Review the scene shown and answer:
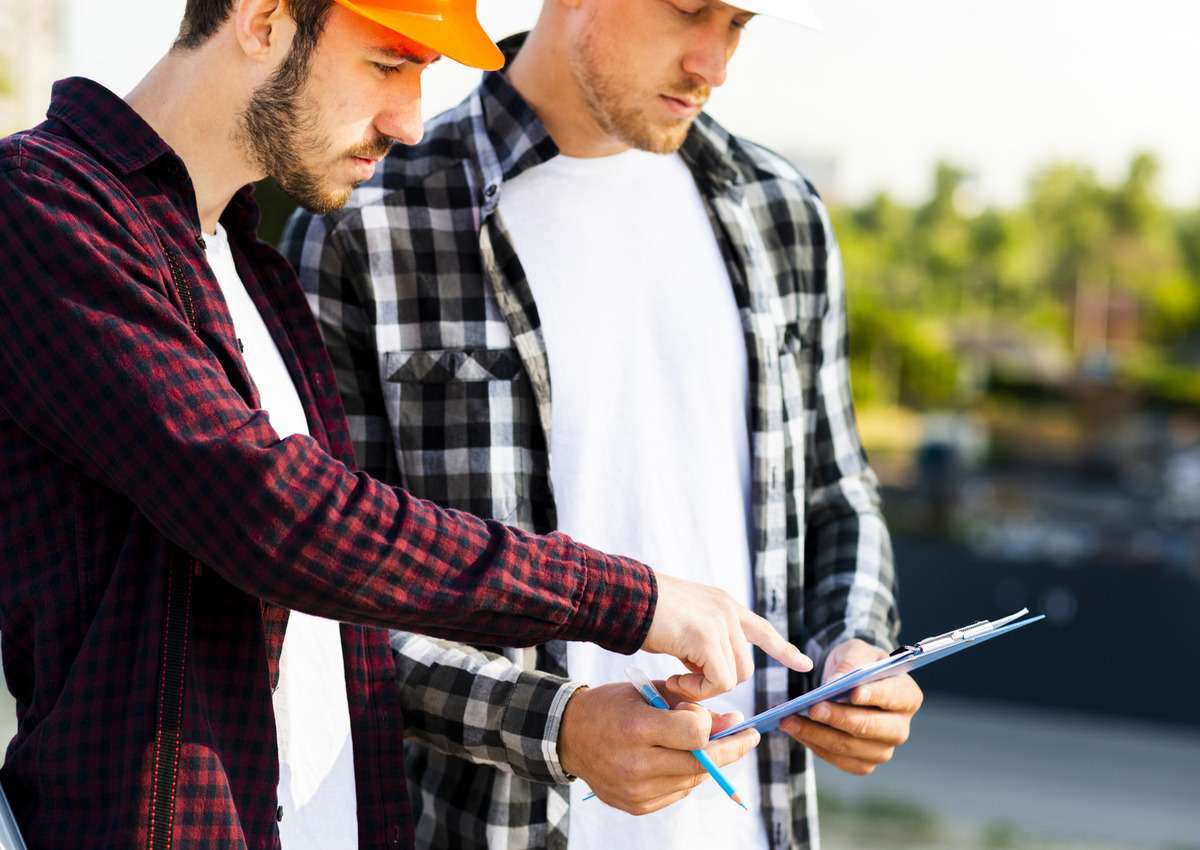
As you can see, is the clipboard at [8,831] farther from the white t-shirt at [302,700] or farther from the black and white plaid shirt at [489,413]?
the black and white plaid shirt at [489,413]

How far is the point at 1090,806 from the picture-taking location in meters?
5.03

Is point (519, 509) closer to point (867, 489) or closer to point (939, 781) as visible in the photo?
point (867, 489)

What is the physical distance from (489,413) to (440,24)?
0.53 metres

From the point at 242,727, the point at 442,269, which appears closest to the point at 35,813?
the point at 242,727

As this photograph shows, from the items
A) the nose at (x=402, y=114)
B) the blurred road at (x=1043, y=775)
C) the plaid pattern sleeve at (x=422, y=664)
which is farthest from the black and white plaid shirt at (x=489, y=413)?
the blurred road at (x=1043, y=775)

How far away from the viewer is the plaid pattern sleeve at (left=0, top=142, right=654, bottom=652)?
47.8 inches

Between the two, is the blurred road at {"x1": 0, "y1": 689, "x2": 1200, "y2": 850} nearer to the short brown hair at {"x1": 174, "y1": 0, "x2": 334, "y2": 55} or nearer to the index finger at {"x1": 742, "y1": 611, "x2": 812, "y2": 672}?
the index finger at {"x1": 742, "y1": 611, "x2": 812, "y2": 672}

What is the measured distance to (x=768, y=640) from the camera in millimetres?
1486

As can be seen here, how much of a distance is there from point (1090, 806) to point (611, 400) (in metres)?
3.82

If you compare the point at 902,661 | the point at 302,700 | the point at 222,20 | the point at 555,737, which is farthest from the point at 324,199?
the point at 902,661

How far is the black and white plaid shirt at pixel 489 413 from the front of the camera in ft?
5.72

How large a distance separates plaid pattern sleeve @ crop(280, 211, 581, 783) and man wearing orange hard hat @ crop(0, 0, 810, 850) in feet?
0.62

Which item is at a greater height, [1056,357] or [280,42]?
[280,42]

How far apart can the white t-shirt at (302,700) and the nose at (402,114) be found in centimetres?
23
